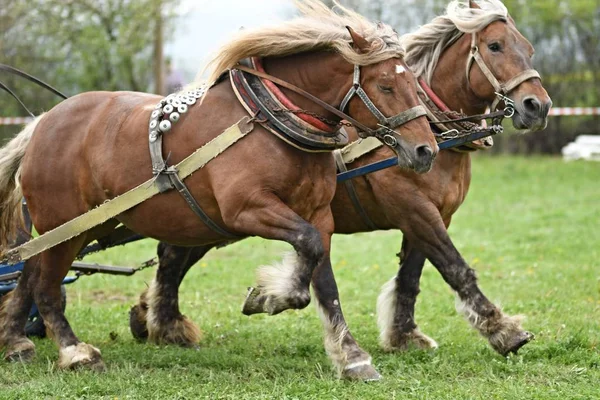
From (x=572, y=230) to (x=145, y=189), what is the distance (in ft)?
23.5

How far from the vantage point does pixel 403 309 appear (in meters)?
5.82

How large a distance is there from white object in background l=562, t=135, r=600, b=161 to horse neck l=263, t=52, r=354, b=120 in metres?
14.1

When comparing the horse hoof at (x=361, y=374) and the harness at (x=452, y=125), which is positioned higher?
the harness at (x=452, y=125)

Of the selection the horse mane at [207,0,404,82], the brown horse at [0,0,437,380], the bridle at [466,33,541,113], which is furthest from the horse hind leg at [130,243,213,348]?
the bridle at [466,33,541,113]

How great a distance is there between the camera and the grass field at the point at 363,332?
4605 mm

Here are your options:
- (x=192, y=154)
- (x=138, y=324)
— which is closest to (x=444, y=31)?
(x=192, y=154)

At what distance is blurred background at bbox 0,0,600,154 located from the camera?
716 inches

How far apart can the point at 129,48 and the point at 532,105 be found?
1449cm

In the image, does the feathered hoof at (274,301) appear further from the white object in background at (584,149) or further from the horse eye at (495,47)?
the white object in background at (584,149)

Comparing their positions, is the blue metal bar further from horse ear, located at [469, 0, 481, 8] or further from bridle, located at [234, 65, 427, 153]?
horse ear, located at [469, 0, 481, 8]

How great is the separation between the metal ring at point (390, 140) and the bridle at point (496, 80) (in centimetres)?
106

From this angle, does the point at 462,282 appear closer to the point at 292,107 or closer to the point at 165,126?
the point at 292,107

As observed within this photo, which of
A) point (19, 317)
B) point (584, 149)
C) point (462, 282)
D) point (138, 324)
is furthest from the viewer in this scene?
point (584, 149)

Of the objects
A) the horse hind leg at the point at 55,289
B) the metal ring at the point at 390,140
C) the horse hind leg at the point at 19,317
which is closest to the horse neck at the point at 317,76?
the metal ring at the point at 390,140
